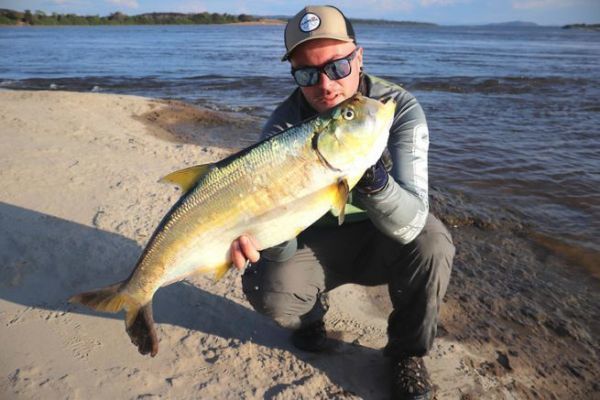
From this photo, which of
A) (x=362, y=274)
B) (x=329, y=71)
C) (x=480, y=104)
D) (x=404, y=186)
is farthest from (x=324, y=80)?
(x=480, y=104)

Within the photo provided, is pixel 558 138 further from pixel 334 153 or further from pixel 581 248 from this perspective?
pixel 334 153

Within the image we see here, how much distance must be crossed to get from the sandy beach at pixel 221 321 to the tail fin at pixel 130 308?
0.38 metres

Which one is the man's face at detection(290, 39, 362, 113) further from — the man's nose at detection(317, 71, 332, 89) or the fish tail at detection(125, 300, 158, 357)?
the fish tail at detection(125, 300, 158, 357)

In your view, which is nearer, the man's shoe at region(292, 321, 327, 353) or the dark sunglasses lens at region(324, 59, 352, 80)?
the dark sunglasses lens at region(324, 59, 352, 80)

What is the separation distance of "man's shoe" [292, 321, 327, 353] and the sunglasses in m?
1.72

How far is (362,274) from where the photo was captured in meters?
3.34

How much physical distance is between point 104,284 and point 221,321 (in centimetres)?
110

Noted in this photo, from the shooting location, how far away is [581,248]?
17.1 ft

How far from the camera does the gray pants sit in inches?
117

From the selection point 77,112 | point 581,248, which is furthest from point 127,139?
point 581,248

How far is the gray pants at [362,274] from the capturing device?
2961 millimetres

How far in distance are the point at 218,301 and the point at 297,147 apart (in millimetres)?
1897

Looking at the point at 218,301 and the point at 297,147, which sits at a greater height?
the point at 297,147

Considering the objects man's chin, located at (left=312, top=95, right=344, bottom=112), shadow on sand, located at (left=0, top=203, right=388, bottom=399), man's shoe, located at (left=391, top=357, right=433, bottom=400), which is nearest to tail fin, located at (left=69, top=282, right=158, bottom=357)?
shadow on sand, located at (left=0, top=203, right=388, bottom=399)
